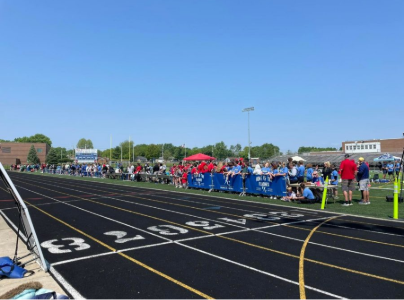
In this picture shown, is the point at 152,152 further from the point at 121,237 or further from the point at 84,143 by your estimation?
the point at 121,237

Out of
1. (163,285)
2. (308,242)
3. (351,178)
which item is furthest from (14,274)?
(351,178)

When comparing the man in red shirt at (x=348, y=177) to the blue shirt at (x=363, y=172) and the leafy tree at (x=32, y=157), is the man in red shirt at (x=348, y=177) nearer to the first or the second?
the blue shirt at (x=363, y=172)

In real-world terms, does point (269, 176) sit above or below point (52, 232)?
above

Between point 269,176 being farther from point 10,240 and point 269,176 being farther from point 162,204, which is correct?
point 10,240

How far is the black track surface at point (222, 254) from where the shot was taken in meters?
4.77

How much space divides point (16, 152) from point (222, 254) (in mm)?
114581

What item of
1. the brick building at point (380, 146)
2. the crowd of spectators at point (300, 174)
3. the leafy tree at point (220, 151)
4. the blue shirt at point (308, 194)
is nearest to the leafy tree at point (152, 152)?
the leafy tree at point (220, 151)

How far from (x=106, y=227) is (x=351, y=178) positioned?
9.35m

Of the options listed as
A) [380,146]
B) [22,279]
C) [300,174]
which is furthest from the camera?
[380,146]

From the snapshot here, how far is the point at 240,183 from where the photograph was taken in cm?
1722

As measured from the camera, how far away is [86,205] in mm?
13602

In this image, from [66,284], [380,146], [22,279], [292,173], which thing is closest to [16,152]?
[380,146]

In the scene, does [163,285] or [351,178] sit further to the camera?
[351,178]

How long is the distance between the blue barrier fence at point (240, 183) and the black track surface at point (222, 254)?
3935 mm
